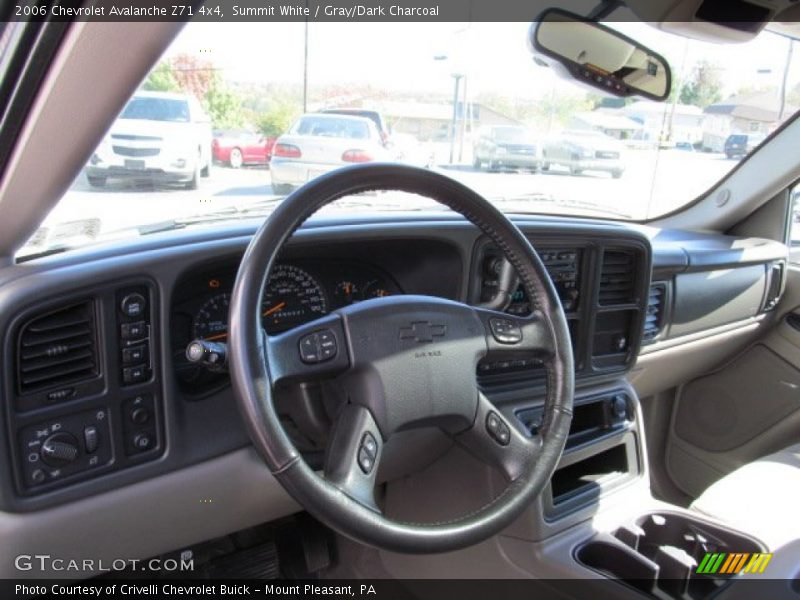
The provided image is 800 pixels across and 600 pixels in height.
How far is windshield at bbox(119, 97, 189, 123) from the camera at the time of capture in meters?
1.39

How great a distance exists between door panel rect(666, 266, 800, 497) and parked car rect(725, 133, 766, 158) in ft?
2.22

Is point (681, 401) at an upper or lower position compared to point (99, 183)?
lower

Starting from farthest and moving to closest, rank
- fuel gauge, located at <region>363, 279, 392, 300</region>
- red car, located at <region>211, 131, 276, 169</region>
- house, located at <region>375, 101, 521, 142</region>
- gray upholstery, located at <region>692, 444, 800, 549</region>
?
house, located at <region>375, 101, 521, 142</region> < gray upholstery, located at <region>692, 444, 800, 549</region> < fuel gauge, located at <region>363, 279, 392, 300</region> < red car, located at <region>211, 131, 276, 169</region>

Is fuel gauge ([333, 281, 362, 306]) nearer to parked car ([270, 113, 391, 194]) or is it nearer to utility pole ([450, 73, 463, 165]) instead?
parked car ([270, 113, 391, 194])

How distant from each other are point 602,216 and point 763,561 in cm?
150

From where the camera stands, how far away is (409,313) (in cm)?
135

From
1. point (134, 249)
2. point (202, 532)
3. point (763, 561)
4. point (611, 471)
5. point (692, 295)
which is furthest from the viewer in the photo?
point (692, 295)

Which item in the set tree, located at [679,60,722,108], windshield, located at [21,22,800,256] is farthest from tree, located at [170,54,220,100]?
tree, located at [679,60,722,108]

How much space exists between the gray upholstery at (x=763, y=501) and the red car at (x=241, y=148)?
191 cm

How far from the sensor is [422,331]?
1.35m

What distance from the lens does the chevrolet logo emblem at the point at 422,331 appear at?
4.37 ft

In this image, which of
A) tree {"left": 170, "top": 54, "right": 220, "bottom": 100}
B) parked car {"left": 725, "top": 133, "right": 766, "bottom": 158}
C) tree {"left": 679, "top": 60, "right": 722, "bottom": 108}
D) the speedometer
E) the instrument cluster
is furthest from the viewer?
parked car {"left": 725, "top": 133, "right": 766, "bottom": 158}

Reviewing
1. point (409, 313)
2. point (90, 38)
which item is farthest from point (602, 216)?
point (90, 38)

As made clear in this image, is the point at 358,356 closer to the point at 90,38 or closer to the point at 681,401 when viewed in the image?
the point at 90,38
